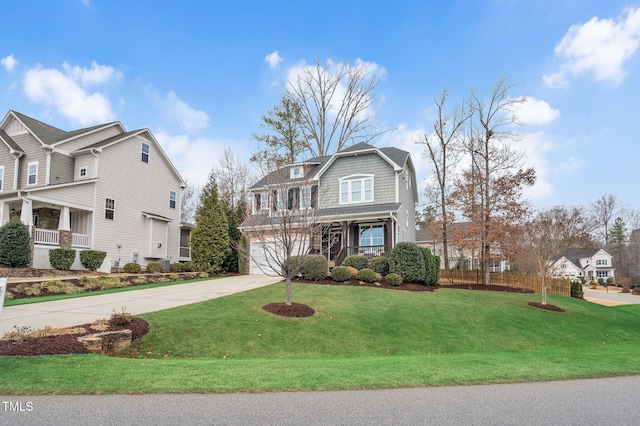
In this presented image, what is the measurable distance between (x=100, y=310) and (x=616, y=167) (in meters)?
24.7

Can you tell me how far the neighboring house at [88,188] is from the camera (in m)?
20.2

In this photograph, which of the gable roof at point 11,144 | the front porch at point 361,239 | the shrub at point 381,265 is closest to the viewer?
the shrub at point 381,265

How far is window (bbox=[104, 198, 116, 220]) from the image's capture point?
74.9 feet

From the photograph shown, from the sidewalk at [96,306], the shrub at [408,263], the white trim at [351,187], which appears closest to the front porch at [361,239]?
the white trim at [351,187]

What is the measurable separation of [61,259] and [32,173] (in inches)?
296

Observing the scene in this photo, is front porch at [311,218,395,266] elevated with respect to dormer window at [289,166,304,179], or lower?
lower

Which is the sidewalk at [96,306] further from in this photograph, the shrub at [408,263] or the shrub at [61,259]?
the shrub at [408,263]

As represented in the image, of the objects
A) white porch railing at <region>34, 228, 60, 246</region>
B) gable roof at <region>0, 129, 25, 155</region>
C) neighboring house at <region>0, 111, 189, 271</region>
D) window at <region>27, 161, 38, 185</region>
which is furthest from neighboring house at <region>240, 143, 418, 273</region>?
gable roof at <region>0, 129, 25, 155</region>

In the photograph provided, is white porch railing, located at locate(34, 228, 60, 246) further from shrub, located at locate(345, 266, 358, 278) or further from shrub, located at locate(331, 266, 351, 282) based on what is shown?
shrub, located at locate(345, 266, 358, 278)

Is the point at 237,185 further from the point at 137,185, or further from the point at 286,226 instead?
the point at 286,226

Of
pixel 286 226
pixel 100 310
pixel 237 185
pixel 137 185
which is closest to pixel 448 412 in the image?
pixel 286 226

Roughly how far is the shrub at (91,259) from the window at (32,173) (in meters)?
6.34

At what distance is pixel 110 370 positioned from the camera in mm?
5465

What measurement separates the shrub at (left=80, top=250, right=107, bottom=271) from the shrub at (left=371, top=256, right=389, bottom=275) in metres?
14.4
